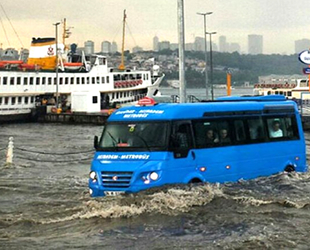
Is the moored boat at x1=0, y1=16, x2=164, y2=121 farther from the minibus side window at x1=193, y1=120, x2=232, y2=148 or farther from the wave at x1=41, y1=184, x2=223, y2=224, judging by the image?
the wave at x1=41, y1=184, x2=223, y2=224

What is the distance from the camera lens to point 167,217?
12.4 meters

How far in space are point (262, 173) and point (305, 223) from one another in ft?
14.2

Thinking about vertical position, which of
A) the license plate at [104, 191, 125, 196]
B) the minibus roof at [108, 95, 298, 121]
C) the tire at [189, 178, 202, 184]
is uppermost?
the minibus roof at [108, 95, 298, 121]

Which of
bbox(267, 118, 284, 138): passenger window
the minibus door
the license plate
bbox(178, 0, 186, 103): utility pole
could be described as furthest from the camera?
bbox(178, 0, 186, 103): utility pole

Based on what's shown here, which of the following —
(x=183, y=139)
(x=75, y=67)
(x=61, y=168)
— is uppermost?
(x=75, y=67)

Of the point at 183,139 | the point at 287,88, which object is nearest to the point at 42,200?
the point at 183,139

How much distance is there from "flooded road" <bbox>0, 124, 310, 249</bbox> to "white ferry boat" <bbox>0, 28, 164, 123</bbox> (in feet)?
150

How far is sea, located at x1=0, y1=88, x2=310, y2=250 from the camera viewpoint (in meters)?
10.6

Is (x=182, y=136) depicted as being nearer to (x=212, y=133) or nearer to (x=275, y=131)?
(x=212, y=133)

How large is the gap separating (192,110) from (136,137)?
1680mm

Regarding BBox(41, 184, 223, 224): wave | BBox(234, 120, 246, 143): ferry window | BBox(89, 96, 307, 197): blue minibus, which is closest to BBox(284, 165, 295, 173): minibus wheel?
BBox(89, 96, 307, 197): blue minibus

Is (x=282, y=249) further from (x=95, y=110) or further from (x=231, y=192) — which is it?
(x=95, y=110)

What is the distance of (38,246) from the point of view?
34.4 ft

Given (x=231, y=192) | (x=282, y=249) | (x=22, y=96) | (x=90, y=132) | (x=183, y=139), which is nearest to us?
(x=282, y=249)
